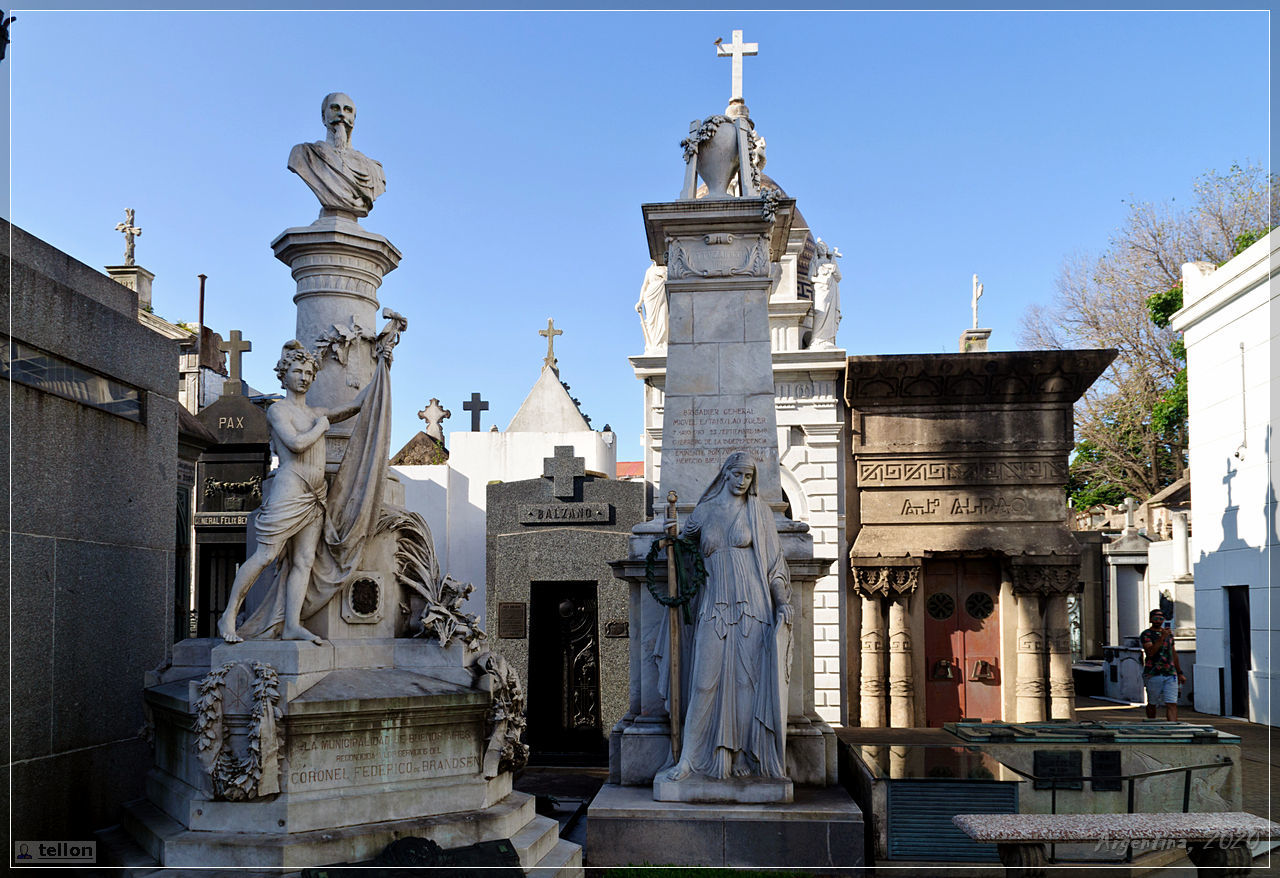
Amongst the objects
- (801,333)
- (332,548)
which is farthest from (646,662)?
(801,333)

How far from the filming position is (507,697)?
21.2ft

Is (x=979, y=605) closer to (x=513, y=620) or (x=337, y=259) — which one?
(x=513, y=620)

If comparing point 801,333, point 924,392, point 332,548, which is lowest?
point 332,548

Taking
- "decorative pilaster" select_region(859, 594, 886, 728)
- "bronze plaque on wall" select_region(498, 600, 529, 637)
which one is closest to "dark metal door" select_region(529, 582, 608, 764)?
"bronze plaque on wall" select_region(498, 600, 529, 637)

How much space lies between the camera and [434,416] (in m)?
25.1

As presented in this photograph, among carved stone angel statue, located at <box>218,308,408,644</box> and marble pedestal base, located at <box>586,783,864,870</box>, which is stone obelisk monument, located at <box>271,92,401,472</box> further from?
marble pedestal base, located at <box>586,783,864,870</box>

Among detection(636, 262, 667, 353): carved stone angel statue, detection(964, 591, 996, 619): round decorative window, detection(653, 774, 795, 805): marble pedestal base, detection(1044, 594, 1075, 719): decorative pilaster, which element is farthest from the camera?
detection(636, 262, 667, 353): carved stone angel statue

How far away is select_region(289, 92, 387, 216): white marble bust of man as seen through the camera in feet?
23.2

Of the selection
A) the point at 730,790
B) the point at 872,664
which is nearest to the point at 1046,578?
the point at 872,664

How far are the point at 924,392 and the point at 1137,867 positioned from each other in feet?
30.2

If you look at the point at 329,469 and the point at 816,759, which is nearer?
the point at 329,469

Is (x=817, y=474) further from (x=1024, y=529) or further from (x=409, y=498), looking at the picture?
(x=409, y=498)

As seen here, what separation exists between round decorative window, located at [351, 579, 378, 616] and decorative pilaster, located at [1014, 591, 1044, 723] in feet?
34.6

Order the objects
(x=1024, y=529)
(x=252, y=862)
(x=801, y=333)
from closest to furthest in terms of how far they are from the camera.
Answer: (x=252, y=862)
(x=1024, y=529)
(x=801, y=333)
